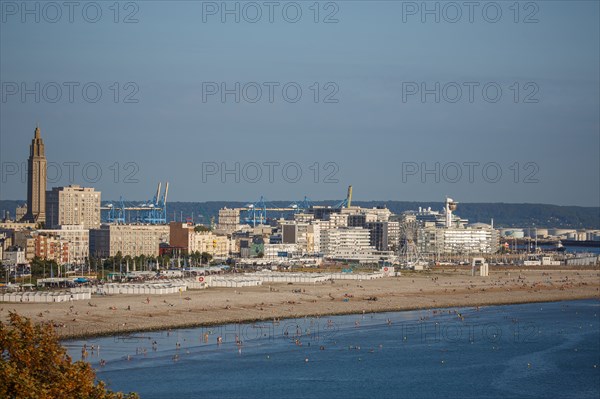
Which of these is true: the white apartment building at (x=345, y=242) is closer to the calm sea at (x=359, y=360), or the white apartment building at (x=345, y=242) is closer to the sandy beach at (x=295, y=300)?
the sandy beach at (x=295, y=300)

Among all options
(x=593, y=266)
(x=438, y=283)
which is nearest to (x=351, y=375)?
(x=438, y=283)

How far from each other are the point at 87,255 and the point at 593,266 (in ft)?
162

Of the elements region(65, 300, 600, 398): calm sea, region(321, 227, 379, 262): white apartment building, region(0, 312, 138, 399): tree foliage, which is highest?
region(321, 227, 379, 262): white apartment building

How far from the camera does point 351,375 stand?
38625 millimetres

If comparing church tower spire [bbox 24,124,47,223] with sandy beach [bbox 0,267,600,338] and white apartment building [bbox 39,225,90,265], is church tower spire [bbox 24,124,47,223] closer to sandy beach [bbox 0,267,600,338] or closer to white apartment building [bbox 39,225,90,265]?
white apartment building [bbox 39,225,90,265]

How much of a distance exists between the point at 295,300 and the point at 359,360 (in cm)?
1999

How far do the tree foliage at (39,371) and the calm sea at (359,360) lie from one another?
16957mm

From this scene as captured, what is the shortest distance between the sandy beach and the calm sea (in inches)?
71.4

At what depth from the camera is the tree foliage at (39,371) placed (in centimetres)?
1509

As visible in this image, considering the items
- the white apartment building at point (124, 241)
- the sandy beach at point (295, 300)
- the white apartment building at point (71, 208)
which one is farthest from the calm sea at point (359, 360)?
the white apartment building at point (71, 208)

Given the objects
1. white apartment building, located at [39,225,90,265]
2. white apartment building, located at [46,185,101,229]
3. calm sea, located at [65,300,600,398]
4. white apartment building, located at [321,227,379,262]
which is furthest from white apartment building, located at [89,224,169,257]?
calm sea, located at [65,300,600,398]

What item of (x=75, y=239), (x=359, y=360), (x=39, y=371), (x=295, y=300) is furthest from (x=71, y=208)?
(x=39, y=371)

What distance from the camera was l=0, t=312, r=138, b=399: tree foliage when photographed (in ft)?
49.5

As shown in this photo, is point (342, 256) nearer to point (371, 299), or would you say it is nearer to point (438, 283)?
point (438, 283)
